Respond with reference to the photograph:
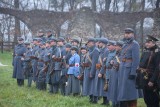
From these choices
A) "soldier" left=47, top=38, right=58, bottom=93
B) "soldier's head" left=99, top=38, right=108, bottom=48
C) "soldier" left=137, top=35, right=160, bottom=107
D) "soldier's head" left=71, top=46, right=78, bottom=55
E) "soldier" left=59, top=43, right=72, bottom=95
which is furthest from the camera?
"soldier" left=47, top=38, right=58, bottom=93

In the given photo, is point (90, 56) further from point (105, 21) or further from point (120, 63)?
point (105, 21)

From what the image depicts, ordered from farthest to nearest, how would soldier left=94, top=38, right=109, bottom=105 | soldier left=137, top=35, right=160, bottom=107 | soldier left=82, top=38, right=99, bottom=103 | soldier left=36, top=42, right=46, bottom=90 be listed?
soldier left=36, top=42, right=46, bottom=90, soldier left=82, top=38, right=99, bottom=103, soldier left=94, top=38, right=109, bottom=105, soldier left=137, top=35, right=160, bottom=107

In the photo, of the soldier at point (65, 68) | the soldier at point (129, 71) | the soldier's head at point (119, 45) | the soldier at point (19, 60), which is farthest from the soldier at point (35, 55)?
the soldier at point (129, 71)

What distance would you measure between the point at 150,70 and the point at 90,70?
241 cm

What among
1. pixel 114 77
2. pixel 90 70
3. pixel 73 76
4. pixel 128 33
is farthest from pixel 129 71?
pixel 73 76

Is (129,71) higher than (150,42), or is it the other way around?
(150,42)

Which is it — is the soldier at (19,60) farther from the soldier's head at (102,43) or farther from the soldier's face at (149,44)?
the soldier's face at (149,44)

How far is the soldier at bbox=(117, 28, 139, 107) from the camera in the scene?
771cm

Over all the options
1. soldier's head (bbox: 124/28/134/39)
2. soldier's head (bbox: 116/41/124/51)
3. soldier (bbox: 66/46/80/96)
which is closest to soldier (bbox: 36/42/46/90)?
soldier (bbox: 66/46/80/96)

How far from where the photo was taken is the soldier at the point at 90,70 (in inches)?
372

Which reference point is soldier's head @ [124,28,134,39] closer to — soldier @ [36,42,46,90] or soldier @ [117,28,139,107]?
soldier @ [117,28,139,107]

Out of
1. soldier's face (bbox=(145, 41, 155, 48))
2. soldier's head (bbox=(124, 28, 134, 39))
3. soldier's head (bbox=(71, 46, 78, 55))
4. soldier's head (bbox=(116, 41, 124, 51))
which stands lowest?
soldier's head (bbox=(71, 46, 78, 55))

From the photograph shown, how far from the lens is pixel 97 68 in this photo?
368 inches

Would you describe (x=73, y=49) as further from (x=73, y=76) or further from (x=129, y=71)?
(x=129, y=71)
